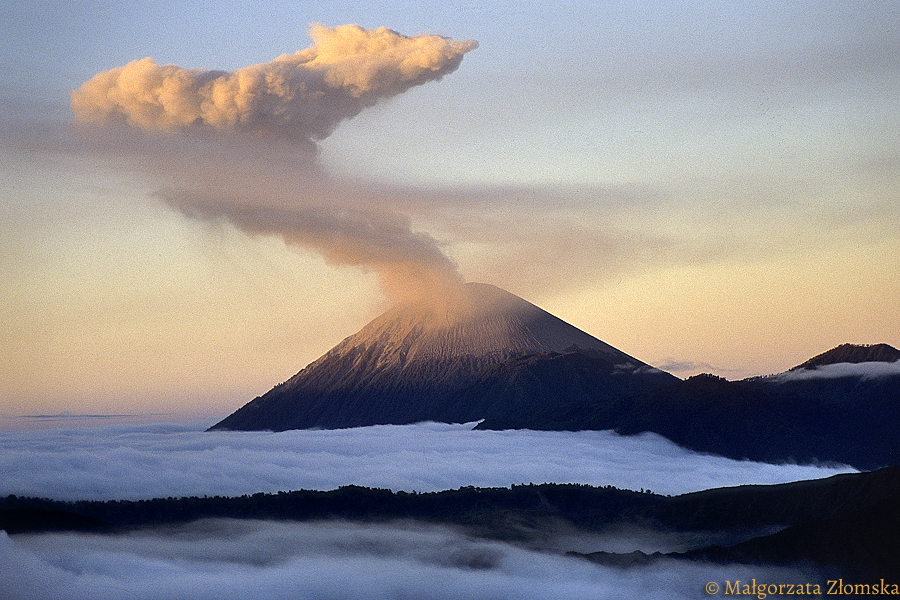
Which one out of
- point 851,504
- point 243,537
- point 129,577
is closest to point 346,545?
point 243,537

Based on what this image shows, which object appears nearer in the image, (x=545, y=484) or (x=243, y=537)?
(x=243, y=537)

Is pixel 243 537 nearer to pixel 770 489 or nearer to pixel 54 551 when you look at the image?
pixel 54 551

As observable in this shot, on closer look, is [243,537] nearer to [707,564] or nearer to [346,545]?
[346,545]

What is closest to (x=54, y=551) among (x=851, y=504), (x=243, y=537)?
(x=243, y=537)

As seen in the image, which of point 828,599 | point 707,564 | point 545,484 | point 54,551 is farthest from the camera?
point 545,484

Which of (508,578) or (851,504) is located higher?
(851,504)

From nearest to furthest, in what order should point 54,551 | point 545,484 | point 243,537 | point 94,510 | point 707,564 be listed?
1. point 707,564
2. point 54,551
3. point 243,537
4. point 94,510
5. point 545,484

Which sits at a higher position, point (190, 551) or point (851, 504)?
point (851, 504)

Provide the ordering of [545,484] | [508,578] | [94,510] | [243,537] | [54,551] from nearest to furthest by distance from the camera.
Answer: [508,578] → [54,551] → [243,537] → [94,510] → [545,484]

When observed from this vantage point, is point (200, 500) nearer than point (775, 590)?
No
